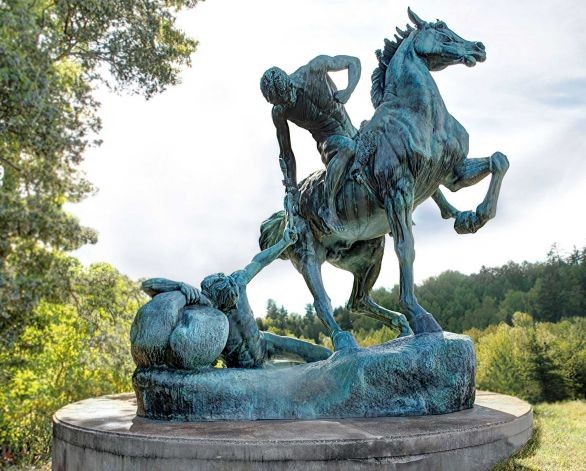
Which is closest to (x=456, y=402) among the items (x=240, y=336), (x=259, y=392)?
(x=259, y=392)

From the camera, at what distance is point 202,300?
190 inches

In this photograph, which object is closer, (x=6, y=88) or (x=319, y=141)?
(x=319, y=141)

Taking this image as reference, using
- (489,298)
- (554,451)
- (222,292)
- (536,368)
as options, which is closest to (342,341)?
(222,292)

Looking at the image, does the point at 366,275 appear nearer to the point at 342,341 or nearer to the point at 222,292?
the point at 342,341

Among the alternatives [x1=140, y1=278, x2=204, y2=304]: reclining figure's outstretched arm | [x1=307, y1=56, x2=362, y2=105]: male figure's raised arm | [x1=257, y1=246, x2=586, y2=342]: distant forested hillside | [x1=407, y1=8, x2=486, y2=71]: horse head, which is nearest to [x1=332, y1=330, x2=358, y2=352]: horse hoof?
[x1=140, y1=278, x2=204, y2=304]: reclining figure's outstretched arm

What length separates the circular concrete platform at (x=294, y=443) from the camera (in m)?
3.57

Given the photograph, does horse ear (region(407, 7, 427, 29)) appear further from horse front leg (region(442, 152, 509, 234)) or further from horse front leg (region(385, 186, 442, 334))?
horse front leg (region(385, 186, 442, 334))

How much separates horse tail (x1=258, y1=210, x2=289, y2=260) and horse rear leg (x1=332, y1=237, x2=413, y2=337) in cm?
57

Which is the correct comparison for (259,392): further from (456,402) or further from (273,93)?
(273,93)

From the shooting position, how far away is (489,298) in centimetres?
1767

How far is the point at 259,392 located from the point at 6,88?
7.76m

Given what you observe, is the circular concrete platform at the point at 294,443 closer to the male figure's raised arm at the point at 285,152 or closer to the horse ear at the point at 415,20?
the male figure's raised arm at the point at 285,152

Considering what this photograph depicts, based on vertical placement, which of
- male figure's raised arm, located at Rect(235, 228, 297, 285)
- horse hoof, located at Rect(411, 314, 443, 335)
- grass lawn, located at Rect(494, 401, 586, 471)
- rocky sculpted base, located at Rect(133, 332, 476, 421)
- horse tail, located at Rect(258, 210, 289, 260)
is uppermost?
horse tail, located at Rect(258, 210, 289, 260)

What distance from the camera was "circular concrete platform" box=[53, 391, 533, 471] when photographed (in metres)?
3.57
